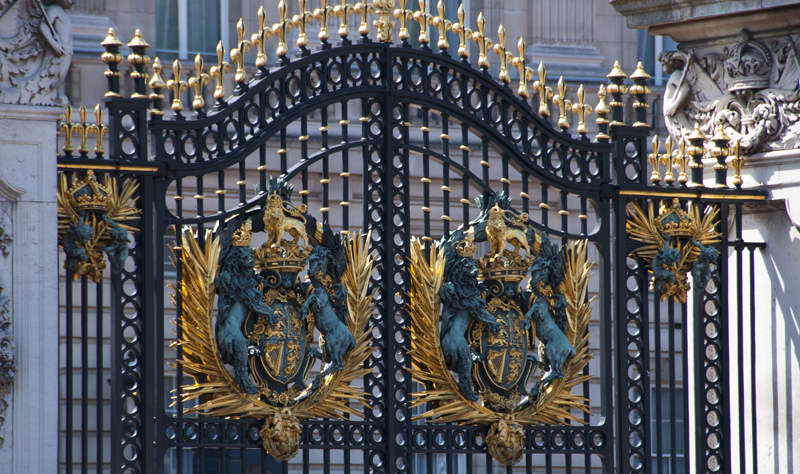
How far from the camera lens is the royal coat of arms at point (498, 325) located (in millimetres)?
7281

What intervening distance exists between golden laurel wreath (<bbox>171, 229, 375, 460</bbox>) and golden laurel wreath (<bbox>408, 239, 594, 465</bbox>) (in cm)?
28

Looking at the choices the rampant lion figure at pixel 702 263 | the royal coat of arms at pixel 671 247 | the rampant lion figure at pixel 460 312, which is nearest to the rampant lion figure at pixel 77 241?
the rampant lion figure at pixel 460 312

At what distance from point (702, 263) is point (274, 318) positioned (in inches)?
100

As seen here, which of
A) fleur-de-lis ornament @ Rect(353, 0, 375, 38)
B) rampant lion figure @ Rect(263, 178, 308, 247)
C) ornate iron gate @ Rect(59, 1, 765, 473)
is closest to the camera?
ornate iron gate @ Rect(59, 1, 765, 473)

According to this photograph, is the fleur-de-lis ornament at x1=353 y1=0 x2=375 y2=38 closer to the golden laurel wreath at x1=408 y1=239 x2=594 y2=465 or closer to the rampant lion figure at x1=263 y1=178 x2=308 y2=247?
the rampant lion figure at x1=263 y1=178 x2=308 y2=247

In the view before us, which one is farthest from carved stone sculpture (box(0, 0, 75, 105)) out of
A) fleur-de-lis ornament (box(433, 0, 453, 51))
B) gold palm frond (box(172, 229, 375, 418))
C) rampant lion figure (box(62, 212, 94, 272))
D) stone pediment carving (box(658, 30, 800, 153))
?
stone pediment carving (box(658, 30, 800, 153))

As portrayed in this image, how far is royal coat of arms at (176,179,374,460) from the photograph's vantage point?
271 inches

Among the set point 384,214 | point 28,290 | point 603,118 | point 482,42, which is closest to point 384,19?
point 482,42

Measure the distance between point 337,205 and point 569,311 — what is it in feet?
21.7

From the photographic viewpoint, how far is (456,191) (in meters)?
14.4

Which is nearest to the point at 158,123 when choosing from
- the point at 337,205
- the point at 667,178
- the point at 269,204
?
the point at 269,204

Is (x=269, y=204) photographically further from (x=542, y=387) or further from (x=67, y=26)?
(x=542, y=387)

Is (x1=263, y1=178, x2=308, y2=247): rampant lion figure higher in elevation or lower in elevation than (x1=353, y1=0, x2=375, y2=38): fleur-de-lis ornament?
lower

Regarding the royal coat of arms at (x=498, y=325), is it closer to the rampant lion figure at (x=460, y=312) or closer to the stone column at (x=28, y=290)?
the rampant lion figure at (x=460, y=312)
